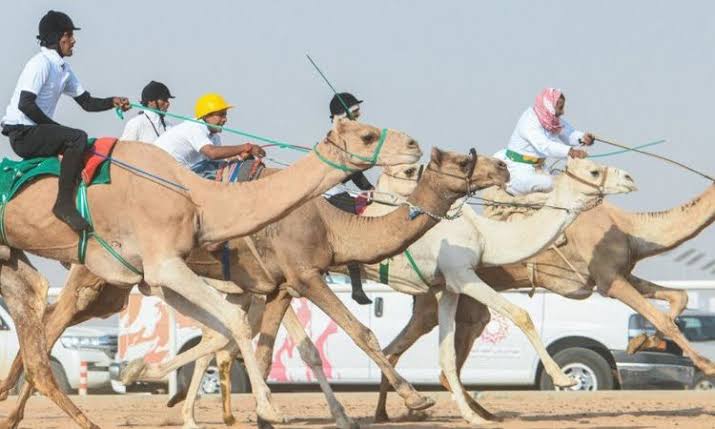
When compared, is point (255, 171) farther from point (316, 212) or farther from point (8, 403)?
point (8, 403)

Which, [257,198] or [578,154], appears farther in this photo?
[578,154]

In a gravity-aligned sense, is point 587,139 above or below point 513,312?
above

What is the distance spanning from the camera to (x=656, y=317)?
17156mm

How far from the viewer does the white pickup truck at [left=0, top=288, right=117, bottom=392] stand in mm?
22594

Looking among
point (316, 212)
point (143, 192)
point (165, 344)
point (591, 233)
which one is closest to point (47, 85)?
point (143, 192)

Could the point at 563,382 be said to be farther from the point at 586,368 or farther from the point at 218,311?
the point at 586,368

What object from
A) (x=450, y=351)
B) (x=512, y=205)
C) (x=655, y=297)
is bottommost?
(x=450, y=351)

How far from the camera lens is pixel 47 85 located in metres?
14.0

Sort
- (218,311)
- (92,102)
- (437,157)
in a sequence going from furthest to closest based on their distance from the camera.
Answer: (437,157)
(92,102)
(218,311)

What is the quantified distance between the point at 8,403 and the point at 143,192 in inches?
273

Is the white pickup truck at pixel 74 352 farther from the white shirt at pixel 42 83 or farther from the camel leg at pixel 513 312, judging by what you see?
the white shirt at pixel 42 83

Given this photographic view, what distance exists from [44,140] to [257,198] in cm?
166

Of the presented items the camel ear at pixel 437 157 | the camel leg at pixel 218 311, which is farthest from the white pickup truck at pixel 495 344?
the camel leg at pixel 218 311

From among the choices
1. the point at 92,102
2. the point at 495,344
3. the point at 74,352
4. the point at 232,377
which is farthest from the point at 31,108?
the point at 495,344
